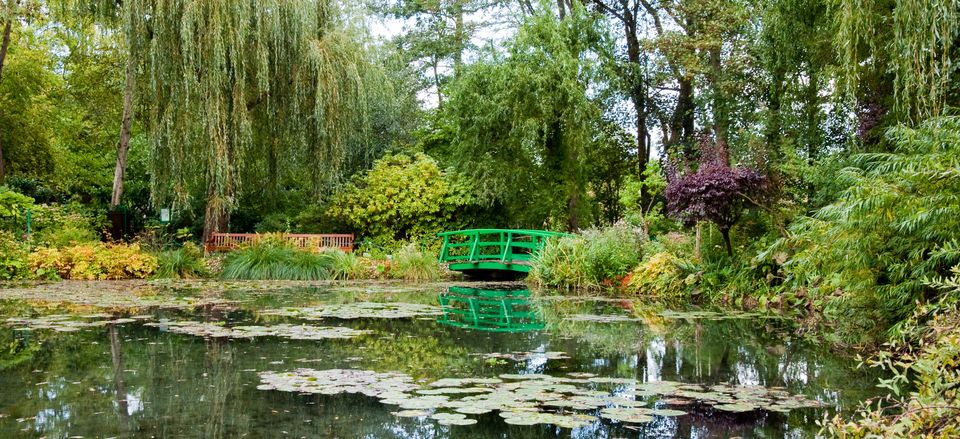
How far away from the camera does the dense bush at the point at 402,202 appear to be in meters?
17.2

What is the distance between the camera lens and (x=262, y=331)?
278 inches

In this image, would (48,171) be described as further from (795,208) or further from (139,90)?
(795,208)

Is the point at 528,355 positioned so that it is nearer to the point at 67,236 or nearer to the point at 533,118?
the point at 67,236

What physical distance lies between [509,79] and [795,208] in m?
7.08

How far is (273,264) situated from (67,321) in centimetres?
653

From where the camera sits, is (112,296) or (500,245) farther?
(500,245)

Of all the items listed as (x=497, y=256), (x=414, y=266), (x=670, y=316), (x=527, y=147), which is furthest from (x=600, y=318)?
(x=527, y=147)

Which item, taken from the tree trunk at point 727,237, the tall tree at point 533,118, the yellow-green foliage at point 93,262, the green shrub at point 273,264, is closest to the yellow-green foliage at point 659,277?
the tree trunk at point 727,237

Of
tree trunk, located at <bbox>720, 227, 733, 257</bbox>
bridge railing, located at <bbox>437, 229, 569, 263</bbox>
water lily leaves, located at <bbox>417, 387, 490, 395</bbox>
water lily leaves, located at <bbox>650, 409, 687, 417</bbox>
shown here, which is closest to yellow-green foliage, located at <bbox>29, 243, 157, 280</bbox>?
bridge railing, located at <bbox>437, 229, 569, 263</bbox>

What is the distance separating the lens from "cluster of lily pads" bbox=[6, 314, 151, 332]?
281 inches

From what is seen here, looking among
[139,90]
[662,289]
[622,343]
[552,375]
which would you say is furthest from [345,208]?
[552,375]

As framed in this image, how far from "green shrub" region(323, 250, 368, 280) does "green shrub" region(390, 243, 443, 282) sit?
605 mm

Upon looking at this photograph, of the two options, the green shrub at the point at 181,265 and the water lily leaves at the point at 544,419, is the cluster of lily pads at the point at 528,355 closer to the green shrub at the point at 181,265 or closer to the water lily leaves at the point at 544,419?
the water lily leaves at the point at 544,419

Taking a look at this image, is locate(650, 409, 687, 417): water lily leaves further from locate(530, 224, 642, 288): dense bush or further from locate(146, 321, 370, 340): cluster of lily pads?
locate(530, 224, 642, 288): dense bush
